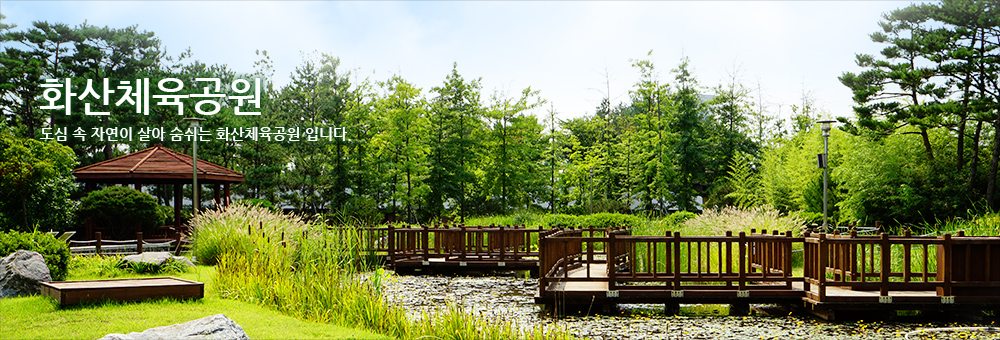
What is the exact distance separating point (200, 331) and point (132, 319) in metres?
1.79

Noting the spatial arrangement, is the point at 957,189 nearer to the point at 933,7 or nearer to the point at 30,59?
the point at 933,7

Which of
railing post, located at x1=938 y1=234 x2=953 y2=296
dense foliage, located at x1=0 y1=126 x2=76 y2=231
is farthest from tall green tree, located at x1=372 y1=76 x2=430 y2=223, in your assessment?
railing post, located at x1=938 y1=234 x2=953 y2=296

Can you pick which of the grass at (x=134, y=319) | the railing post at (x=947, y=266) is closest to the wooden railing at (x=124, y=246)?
the grass at (x=134, y=319)

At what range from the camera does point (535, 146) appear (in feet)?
94.3

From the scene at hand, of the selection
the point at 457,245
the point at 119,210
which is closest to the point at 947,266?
the point at 457,245

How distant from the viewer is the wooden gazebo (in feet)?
64.1

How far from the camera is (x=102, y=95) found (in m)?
28.5

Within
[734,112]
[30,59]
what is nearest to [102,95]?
[30,59]

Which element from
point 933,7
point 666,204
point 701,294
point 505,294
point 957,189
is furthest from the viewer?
point 666,204

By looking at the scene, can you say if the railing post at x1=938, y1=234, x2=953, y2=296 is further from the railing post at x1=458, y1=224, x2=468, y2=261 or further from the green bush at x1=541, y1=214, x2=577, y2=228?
the green bush at x1=541, y1=214, x2=577, y2=228

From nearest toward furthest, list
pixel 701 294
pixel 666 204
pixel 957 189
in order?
pixel 701 294, pixel 957 189, pixel 666 204

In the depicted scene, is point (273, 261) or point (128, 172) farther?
point (128, 172)

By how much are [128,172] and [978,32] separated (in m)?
23.4

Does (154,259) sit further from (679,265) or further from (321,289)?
(679,265)
